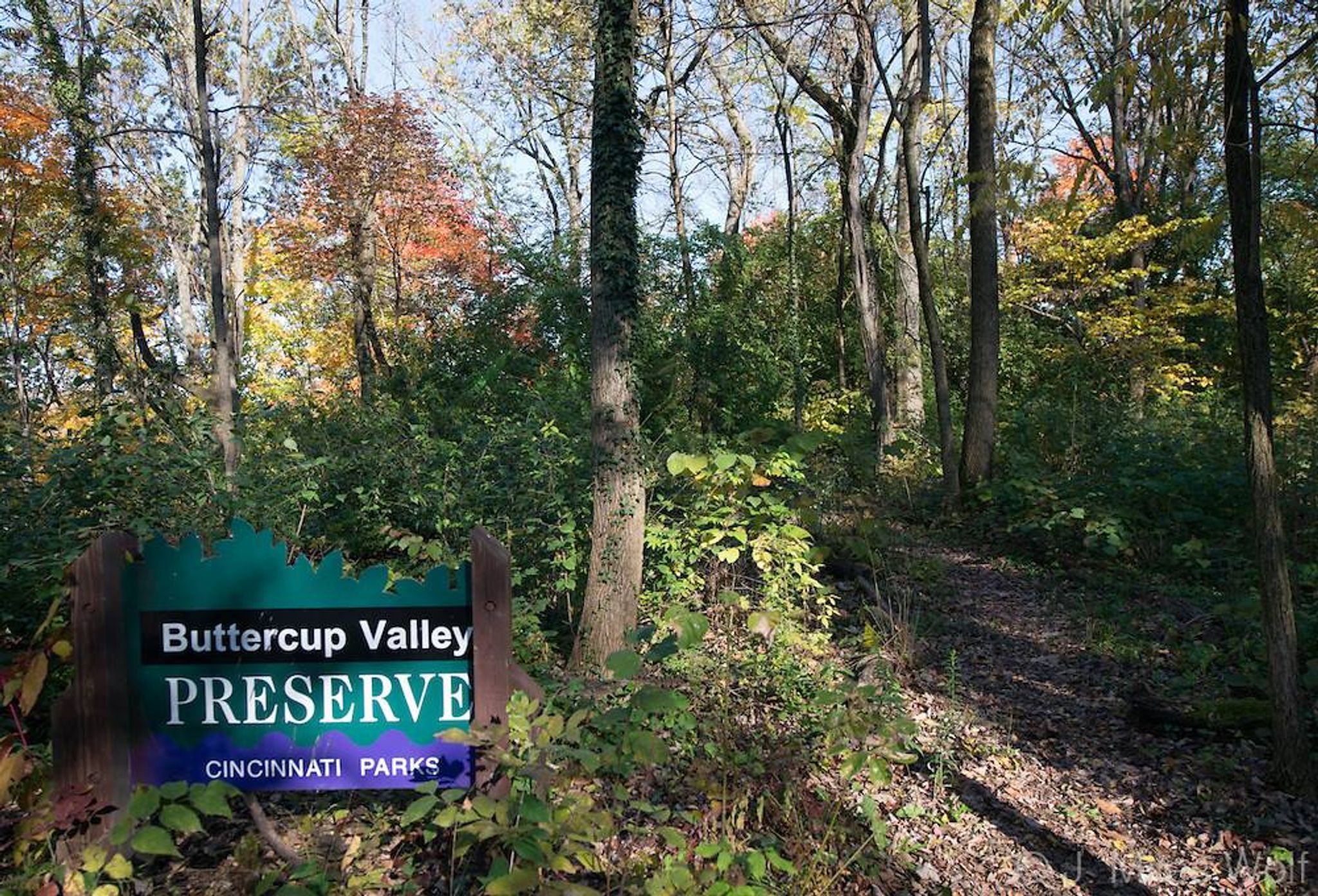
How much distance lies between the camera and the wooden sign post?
2.64 metres

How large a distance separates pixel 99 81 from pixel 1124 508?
2270cm

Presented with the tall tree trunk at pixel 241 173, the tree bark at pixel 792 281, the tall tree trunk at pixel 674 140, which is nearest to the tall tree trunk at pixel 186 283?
the tall tree trunk at pixel 241 173

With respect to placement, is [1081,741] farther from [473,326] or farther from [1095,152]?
[1095,152]

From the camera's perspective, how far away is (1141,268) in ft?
59.1

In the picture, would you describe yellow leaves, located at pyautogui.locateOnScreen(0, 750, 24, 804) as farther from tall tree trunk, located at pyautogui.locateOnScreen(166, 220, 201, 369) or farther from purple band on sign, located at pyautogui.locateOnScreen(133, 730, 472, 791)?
tall tree trunk, located at pyautogui.locateOnScreen(166, 220, 201, 369)

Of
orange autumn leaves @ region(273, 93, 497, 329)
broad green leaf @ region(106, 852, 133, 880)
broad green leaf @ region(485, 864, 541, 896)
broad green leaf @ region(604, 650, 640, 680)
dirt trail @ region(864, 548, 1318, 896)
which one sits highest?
orange autumn leaves @ region(273, 93, 497, 329)

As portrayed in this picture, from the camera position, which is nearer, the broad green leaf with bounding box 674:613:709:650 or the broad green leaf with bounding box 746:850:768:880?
the broad green leaf with bounding box 746:850:768:880

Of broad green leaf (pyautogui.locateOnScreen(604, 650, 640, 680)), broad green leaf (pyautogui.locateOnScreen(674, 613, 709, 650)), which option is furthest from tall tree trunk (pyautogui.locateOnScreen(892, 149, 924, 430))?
broad green leaf (pyautogui.locateOnScreen(604, 650, 640, 680))

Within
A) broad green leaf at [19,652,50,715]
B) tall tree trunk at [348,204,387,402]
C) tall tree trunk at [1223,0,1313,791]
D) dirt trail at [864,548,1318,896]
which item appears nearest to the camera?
broad green leaf at [19,652,50,715]

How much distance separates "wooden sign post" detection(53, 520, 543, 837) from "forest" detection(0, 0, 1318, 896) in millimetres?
47

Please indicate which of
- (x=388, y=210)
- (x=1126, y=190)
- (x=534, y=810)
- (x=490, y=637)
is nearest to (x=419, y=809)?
(x=534, y=810)

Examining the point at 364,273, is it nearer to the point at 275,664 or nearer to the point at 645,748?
the point at 275,664

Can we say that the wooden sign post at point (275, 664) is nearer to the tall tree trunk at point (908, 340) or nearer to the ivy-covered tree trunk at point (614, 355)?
the ivy-covered tree trunk at point (614, 355)

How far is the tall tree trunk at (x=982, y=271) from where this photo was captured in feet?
36.3
